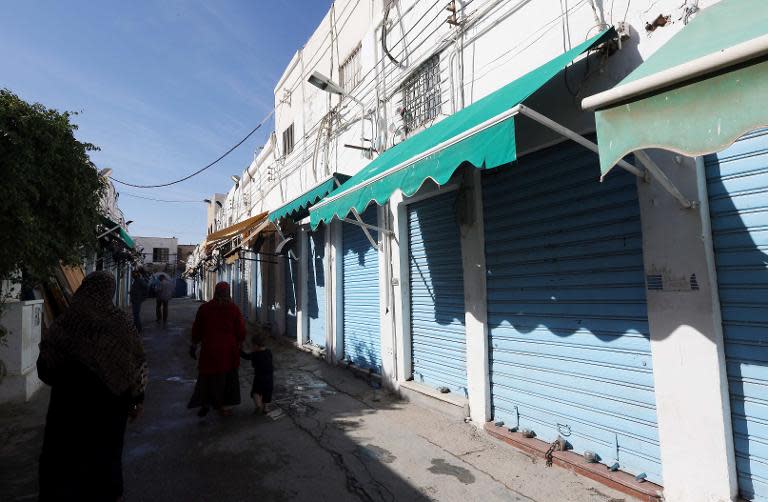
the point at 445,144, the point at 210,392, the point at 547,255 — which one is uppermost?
the point at 445,144

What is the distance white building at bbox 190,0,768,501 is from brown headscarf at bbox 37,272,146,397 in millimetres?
2589

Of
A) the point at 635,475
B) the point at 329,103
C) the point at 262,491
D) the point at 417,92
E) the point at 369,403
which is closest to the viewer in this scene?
A: the point at 635,475

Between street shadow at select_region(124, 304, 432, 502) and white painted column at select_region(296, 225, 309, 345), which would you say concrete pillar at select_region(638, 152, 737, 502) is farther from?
white painted column at select_region(296, 225, 309, 345)

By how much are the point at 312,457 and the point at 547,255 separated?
306 cm

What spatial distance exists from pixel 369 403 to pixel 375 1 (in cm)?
709

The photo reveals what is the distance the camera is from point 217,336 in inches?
214

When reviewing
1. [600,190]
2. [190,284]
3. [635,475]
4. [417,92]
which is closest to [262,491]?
[635,475]

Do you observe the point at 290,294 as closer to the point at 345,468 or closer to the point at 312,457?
the point at 312,457

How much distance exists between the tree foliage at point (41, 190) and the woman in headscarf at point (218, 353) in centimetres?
193

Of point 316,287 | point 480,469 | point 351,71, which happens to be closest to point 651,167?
point 480,469

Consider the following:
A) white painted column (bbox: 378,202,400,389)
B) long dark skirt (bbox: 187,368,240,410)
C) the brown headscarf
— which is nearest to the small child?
long dark skirt (bbox: 187,368,240,410)

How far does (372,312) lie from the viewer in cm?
732

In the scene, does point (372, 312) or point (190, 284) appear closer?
point (372, 312)

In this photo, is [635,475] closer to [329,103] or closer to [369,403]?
[369,403]
